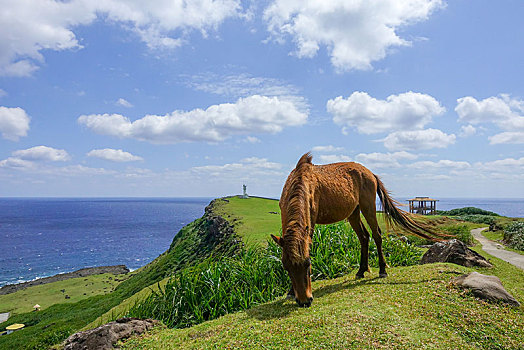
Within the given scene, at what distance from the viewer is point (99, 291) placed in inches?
1371

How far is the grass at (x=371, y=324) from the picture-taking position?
3941mm

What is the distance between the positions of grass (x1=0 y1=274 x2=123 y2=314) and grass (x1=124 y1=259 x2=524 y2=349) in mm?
Answer: 34619

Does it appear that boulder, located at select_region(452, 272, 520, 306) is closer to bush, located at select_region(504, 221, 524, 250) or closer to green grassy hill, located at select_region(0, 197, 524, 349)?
green grassy hill, located at select_region(0, 197, 524, 349)

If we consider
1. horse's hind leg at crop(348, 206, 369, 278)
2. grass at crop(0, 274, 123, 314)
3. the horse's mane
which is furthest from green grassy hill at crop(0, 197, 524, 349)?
grass at crop(0, 274, 123, 314)

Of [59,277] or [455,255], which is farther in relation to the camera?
[59,277]

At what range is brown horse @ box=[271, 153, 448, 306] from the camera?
468 centimetres

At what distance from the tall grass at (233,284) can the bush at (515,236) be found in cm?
730

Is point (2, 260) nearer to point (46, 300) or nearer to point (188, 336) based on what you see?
point (46, 300)

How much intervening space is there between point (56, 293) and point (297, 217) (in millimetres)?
41410

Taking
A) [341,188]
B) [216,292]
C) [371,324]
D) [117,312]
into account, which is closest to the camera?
[371,324]

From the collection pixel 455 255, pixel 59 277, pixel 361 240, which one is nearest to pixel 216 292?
pixel 361 240

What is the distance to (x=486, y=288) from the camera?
506 cm

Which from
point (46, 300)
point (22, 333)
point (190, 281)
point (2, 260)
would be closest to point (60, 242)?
point (2, 260)

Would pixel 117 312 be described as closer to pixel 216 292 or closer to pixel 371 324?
pixel 216 292
